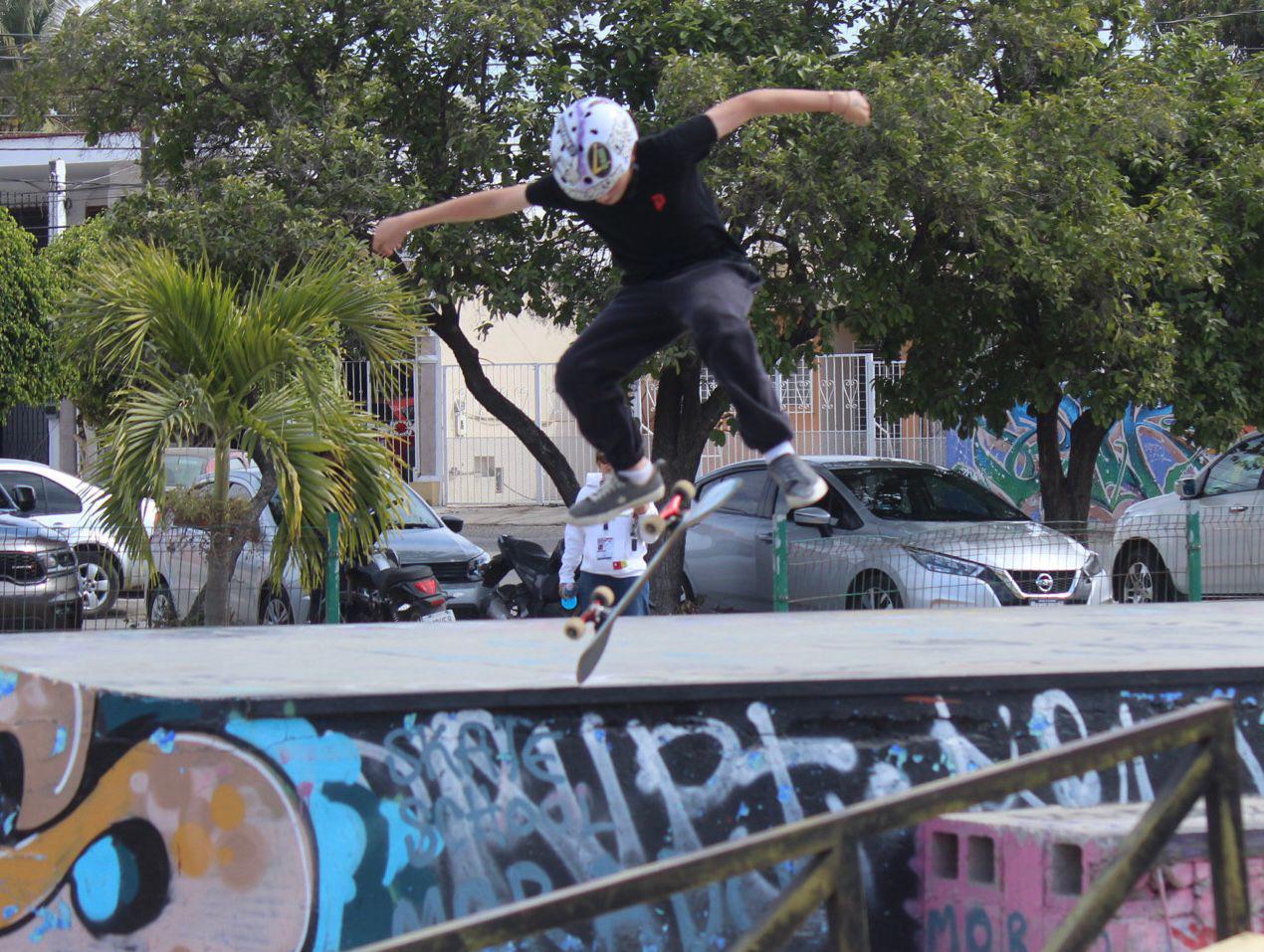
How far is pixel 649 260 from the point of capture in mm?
4707

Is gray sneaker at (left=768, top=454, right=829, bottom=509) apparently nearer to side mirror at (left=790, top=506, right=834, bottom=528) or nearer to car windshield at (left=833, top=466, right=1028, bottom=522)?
side mirror at (left=790, top=506, right=834, bottom=528)

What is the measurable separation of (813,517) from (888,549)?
785 millimetres

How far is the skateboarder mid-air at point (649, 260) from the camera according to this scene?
432 centimetres

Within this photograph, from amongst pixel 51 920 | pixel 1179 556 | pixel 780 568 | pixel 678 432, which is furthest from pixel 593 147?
pixel 1179 556

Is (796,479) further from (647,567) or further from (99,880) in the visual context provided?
(99,880)

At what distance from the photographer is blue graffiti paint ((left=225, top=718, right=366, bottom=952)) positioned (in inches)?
154

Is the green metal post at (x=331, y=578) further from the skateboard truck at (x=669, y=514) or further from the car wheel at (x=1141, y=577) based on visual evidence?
the car wheel at (x=1141, y=577)

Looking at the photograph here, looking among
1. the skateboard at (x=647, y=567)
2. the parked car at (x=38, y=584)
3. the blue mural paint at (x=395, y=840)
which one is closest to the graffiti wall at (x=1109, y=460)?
the parked car at (x=38, y=584)

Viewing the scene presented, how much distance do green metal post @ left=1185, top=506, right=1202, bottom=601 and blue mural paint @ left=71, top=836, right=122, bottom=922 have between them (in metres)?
7.40

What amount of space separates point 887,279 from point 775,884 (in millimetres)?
7142

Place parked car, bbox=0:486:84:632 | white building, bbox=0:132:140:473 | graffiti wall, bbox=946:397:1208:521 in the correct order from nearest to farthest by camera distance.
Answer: parked car, bbox=0:486:84:632 → graffiti wall, bbox=946:397:1208:521 → white building, bbox=0:132:140:473

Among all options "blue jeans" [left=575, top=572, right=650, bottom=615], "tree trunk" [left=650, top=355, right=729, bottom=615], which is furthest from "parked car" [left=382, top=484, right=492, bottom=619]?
"blue jeans" [left=575, top=572, right=650, bottom=615]

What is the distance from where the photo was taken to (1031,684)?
4.11 meters

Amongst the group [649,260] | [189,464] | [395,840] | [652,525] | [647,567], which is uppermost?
[649,260]
